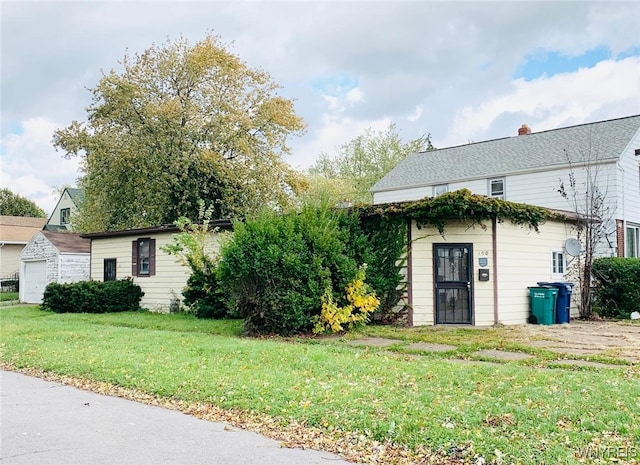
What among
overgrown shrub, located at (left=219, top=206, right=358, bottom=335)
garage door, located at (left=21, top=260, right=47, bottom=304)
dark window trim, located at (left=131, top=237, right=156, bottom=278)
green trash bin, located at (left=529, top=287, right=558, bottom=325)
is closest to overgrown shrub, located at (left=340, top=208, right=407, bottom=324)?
overgrown shrub, located at (left=219, top=206, right=358, bottom=335)

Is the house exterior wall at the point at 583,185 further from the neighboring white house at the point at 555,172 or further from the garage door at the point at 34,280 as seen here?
the garage door at the point at 34,280

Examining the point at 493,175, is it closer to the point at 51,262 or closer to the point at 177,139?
the point at 177,139

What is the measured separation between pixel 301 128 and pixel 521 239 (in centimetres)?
1649

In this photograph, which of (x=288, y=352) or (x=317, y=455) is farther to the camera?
(x=288, y=352)

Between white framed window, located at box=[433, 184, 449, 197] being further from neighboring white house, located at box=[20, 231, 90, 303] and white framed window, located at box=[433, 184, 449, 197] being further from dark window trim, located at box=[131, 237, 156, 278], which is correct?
neighboring white house, located at box=[20, 231, 90, 303]

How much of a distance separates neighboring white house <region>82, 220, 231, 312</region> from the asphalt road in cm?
1105

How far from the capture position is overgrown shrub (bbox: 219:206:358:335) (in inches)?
487

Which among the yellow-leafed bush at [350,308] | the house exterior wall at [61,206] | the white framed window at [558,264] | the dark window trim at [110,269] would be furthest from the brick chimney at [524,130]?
the house exterior wall at [61,206]

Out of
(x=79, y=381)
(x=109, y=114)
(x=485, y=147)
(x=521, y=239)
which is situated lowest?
(x=79, y=381)

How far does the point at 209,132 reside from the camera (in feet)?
86.5

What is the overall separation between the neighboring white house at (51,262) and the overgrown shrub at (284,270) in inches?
499

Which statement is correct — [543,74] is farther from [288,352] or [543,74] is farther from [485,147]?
[288,352]

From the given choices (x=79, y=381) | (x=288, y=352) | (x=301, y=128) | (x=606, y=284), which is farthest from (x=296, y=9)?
(x=301, y=128)

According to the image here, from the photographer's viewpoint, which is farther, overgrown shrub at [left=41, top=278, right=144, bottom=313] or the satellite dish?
overgrown shrub at [left=41, top=278, right=144, bottom=313]
